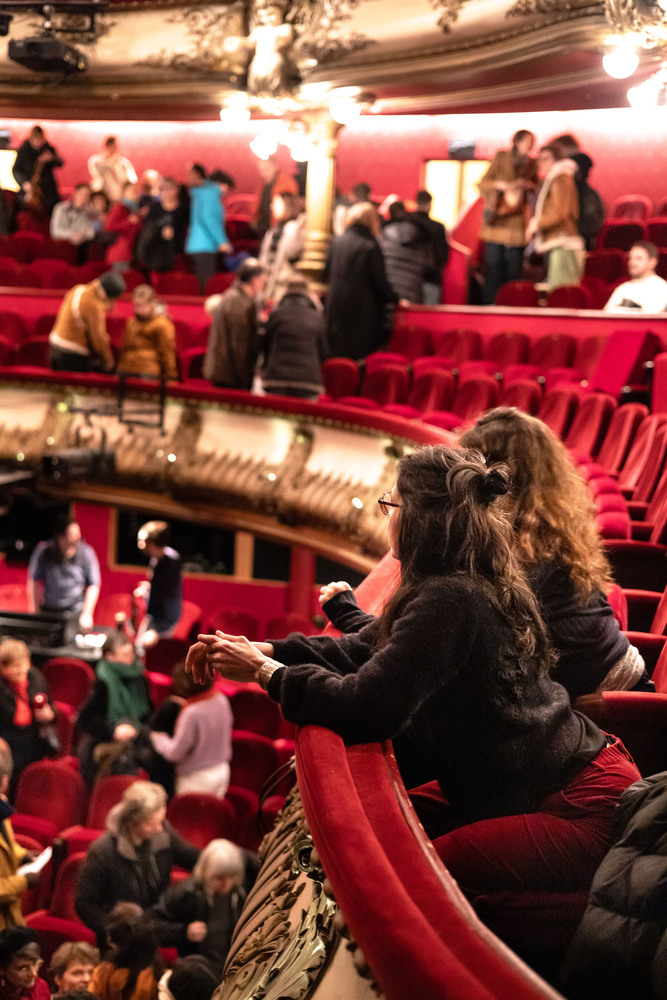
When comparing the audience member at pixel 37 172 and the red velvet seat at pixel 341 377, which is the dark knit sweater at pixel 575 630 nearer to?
the red velvet seat at pixel 341 377

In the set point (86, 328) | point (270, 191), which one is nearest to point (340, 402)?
point (86, 328)

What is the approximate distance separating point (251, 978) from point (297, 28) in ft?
26.3

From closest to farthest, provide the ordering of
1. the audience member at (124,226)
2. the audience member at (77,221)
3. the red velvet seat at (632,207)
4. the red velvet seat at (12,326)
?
the red velvet seat at (12,326) < the red velvet seat at (632,207) < the audience member at (124,226) < the audience member at (77,221)

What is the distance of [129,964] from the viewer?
118 inches

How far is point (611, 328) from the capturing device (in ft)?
20.5

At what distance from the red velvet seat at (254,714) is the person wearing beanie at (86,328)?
8.16 feet

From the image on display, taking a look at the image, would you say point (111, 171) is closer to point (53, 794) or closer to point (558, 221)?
point (558, 221)

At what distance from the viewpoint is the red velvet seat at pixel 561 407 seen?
5.00m

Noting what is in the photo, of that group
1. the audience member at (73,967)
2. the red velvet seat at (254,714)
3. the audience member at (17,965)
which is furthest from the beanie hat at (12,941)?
the red velvet seat at (254,714)

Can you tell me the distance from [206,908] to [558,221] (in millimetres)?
5100

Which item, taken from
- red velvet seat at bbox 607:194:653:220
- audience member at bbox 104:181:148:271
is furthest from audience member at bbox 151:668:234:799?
red velvet seat at bbox 607:194:653:220

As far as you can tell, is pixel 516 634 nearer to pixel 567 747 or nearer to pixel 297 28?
pixel 567 747

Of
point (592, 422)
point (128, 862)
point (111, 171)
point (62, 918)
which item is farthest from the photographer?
point (111, 171)

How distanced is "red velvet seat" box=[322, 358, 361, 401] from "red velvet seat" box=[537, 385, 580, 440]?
5.90 feet
